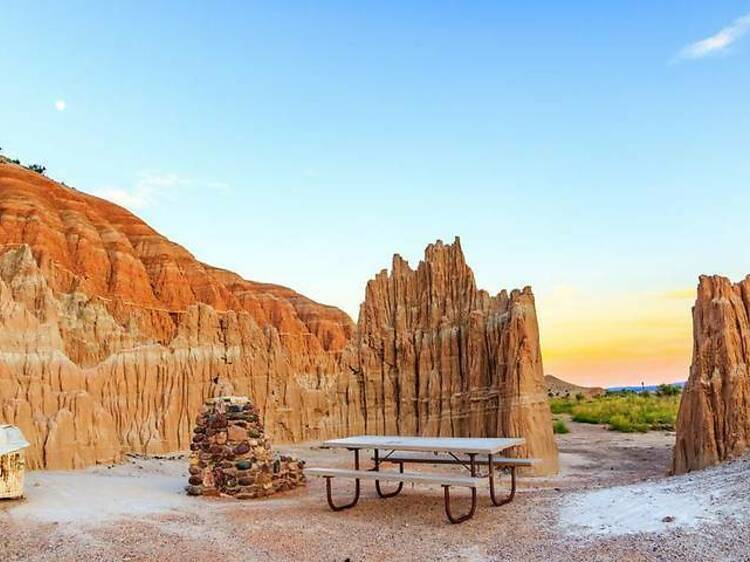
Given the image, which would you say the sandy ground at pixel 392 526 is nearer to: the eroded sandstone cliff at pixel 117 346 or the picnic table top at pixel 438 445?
the picnic table top at pixel 438 445

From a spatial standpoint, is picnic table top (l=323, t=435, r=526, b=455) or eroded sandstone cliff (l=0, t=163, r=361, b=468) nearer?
picnic table top (l=323, t=435, r=526, b=455)

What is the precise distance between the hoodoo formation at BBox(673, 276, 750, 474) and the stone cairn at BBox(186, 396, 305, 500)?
9.62m

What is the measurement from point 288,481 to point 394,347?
1362 cm

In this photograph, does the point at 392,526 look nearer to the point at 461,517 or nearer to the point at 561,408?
the point at 461,517

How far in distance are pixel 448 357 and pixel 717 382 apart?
1170 cm

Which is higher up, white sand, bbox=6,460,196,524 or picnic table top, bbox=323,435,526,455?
Answer: picnic table top, bbox=323,435,526,455

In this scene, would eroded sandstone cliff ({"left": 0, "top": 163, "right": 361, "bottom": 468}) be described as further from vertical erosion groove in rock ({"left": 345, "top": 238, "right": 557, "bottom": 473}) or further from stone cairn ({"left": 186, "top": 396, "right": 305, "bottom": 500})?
stone cairn ({"left": 186, "top": 396, "right": 305, "bottom": 500})

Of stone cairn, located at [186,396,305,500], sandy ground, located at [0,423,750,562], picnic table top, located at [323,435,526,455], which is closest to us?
sandy ground, located at [0,423,750,562]

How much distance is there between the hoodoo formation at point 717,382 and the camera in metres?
15.8

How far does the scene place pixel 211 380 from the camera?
31078 millimetres

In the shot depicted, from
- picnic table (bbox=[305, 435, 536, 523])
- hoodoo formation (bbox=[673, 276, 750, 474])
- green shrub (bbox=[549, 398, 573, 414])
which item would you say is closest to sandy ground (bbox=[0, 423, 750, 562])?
picnic table (bbox=[305, 435, 536, 523])

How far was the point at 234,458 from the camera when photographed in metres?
15.4

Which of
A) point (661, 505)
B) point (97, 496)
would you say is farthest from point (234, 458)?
point (661, 505)

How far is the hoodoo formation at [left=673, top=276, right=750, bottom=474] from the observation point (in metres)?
15.8
